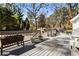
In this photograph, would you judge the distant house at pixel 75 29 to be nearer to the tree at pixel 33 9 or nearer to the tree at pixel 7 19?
the tree at pixel 33 9

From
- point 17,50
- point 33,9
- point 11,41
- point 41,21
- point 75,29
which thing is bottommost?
point 17,50

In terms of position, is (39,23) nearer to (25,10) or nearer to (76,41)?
(25,10)

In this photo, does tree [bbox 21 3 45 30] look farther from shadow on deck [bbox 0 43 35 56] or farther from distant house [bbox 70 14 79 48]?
distant house [bbox 70 14 79 48]

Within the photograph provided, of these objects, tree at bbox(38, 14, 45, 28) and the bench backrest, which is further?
tree at bbox(38, 14, 45, 28)

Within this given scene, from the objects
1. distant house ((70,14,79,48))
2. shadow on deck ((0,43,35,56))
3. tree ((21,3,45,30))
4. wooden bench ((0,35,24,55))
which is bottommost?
shadow on deck ((0,43,35,56))

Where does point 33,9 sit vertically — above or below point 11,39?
above

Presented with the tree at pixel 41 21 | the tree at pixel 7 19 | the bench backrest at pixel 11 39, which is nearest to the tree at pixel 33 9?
the tree at pixel 41 21

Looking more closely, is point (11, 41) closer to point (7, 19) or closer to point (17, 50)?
point (17, 50)

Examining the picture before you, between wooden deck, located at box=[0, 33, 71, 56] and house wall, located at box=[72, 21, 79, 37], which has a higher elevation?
house wall, located at box=[72, 21, 79, 37]

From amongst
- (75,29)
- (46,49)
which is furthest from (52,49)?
(75,29)

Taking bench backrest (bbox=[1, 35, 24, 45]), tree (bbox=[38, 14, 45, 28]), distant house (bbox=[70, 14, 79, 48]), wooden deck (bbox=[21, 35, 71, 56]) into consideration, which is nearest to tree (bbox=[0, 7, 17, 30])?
bench backrest (bbox=[1, 35, 24, 45])

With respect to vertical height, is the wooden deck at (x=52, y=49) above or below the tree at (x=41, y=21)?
below

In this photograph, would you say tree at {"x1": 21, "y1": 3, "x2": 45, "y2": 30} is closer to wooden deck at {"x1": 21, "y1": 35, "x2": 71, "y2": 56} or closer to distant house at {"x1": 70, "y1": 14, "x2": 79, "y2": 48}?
wooden deck at {"x1": 21, "y1": 35, "x2": 71, "y2": 56}

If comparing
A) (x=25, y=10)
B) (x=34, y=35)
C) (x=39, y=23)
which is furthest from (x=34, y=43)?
(x=25, y=10)
